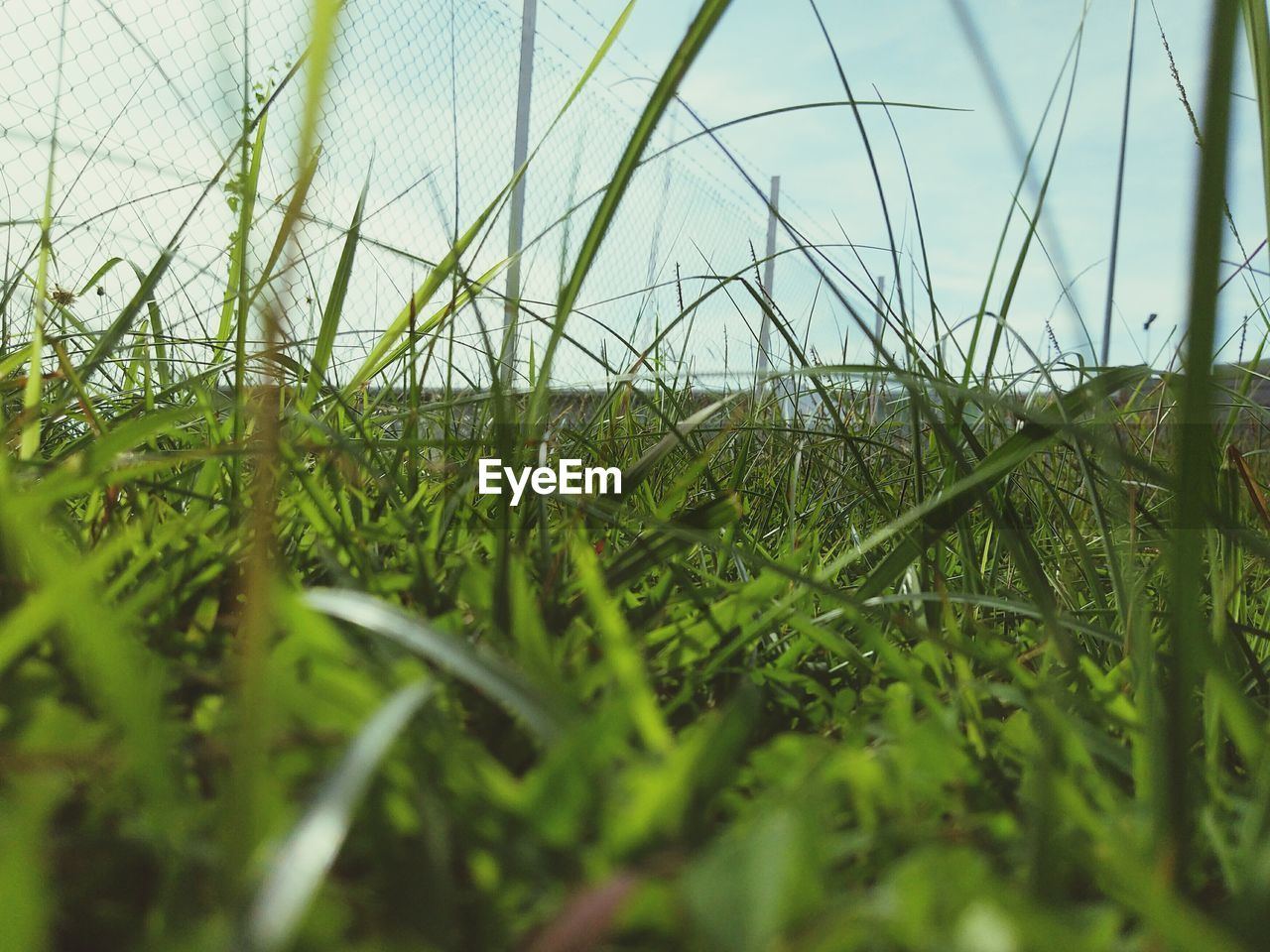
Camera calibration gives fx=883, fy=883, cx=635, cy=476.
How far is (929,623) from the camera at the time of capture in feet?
1.43

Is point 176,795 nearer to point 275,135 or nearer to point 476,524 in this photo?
point 476,524

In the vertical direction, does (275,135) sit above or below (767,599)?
above

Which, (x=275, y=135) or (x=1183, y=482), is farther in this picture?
(x=275, y=135)

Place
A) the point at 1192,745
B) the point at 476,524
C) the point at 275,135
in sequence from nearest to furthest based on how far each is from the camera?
1. the point at 1192,745
2. the point at 476,524
3. the point at 275,135

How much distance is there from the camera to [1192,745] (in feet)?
1.14

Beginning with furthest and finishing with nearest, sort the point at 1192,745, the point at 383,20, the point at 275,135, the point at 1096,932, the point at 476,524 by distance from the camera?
the point at 383,20
the point at 275,135
the point at 476,524
the point at 1192,745
the point at 1096,932

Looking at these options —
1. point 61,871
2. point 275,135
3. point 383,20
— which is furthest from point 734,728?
point 383,20

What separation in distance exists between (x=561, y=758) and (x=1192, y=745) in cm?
29

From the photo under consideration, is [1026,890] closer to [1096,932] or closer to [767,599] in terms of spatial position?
[1096,932]

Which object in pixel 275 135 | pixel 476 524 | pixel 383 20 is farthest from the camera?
pixel 383 20

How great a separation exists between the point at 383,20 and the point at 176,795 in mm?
3623

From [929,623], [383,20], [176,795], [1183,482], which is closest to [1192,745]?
[929,623]

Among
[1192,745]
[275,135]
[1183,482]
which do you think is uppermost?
[275,135]

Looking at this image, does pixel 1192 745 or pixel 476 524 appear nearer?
pixel 1192 745
